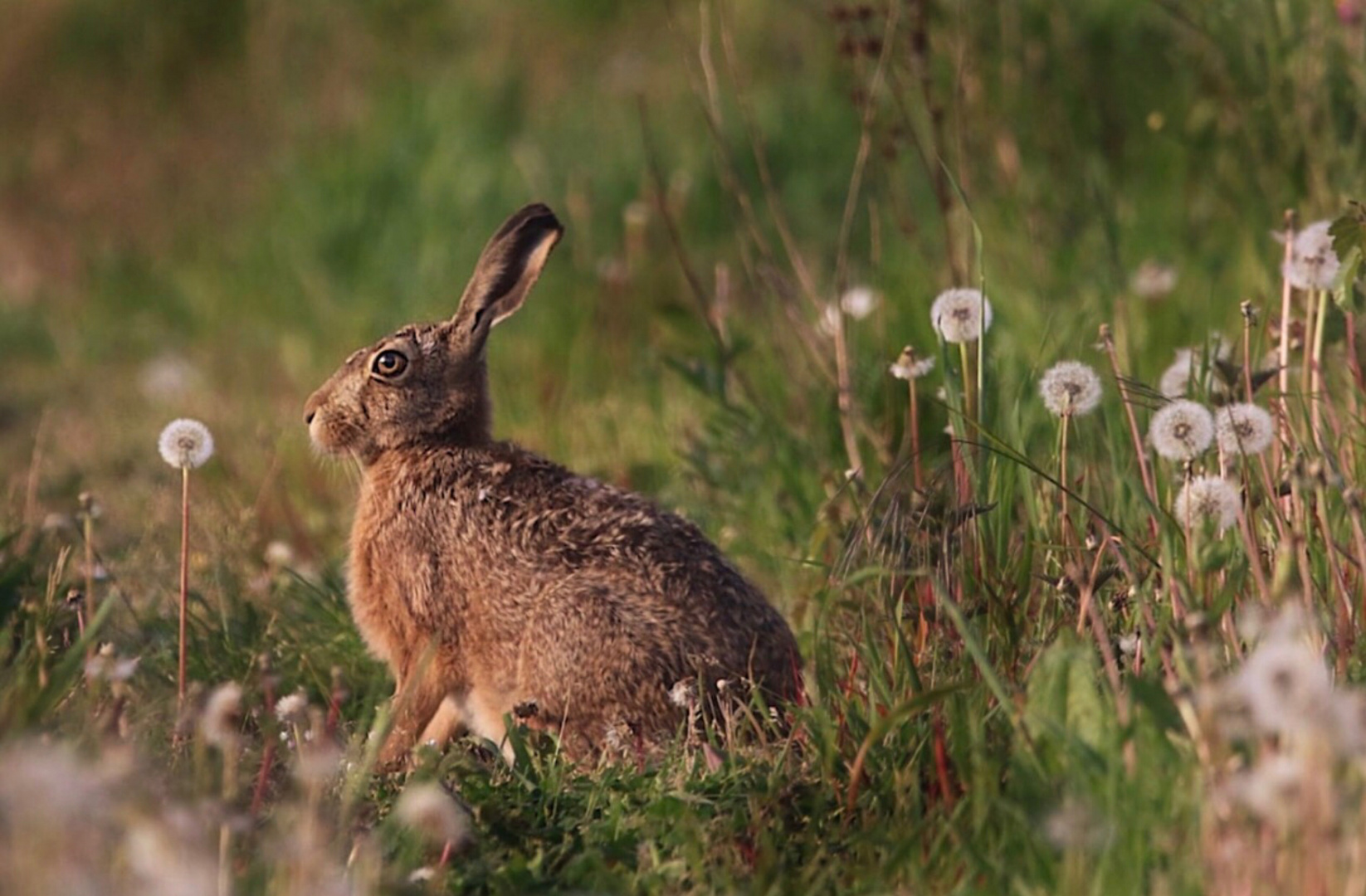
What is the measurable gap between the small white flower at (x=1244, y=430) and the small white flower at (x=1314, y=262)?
576mm

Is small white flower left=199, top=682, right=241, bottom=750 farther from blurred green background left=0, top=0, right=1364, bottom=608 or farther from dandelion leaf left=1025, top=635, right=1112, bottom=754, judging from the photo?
blurred green background left=0, top=0, right=1364, bottom=608

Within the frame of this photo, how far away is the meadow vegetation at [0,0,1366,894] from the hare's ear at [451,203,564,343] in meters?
0.73

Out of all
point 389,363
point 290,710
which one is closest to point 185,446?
point 290,710

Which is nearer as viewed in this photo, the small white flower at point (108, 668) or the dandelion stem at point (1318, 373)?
the small white flower at point (108, 668)

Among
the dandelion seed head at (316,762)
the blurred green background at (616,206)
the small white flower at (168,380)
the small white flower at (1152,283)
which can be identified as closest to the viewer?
the dandelion seed head at (316,762)

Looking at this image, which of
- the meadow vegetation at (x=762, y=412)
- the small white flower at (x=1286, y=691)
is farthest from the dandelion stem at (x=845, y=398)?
the small white flower at (x=1286, y=691)

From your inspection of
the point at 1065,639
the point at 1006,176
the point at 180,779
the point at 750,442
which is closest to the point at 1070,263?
the point at 1006,176

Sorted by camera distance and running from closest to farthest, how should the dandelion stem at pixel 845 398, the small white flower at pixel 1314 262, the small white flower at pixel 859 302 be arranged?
the small white flower at pixel 1314 262 → the dandelion stem at pixel 845 398 → the small white flower at pixel 859 302

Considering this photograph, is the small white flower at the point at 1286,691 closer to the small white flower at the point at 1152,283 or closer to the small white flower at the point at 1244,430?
the small white flower at the point at 1244,430

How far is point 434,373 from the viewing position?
5.16 m

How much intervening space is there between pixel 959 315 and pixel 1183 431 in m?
0.59

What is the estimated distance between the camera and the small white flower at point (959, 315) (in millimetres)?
4289

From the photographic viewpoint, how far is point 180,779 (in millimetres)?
3385

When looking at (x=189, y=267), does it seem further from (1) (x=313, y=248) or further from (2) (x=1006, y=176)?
(2) (x=1006, y=176)
